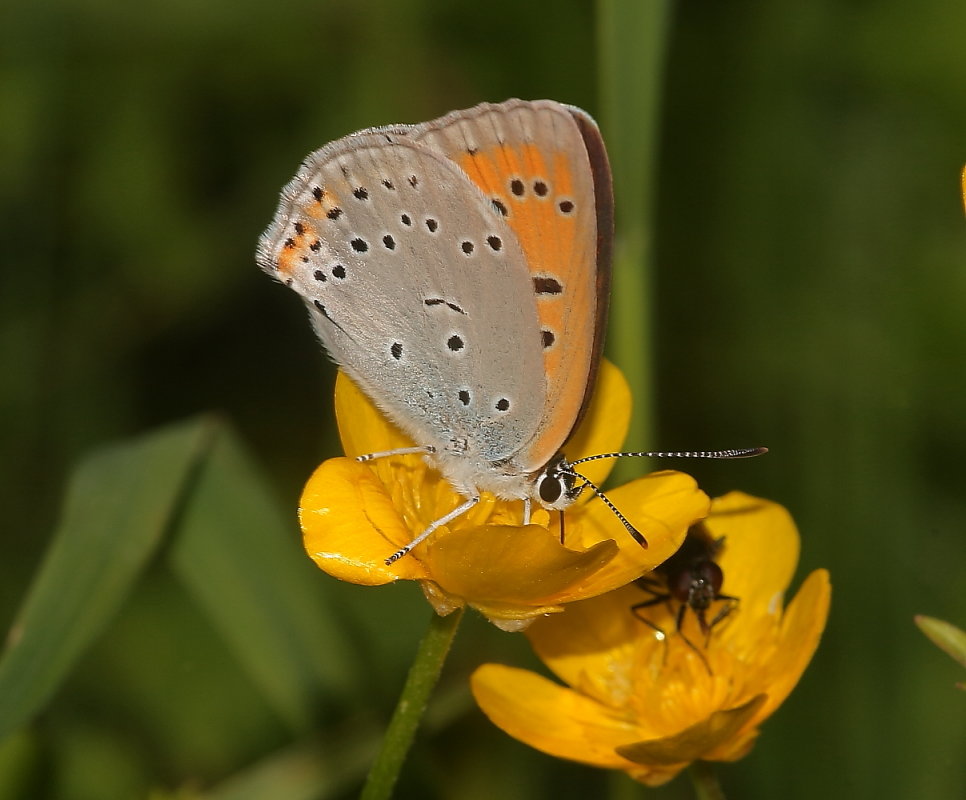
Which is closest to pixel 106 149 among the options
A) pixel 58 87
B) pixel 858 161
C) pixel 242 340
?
pixel 58 87

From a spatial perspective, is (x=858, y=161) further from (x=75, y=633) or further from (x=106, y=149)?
(x=75, y=633)

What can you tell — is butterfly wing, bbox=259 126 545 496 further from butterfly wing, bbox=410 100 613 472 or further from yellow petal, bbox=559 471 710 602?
yellow petal, bbox=559 471 710 602

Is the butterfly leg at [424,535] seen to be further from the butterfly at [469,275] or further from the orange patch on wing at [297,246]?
the orange patch on wing at [297,246]

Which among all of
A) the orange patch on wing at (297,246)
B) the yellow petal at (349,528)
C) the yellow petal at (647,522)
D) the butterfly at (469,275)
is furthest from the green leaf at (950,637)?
the orange patch on wing at (297,246)

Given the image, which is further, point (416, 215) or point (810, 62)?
point (810, 62)

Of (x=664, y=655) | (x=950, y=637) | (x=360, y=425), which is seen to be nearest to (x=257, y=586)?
(x=360, y=425)

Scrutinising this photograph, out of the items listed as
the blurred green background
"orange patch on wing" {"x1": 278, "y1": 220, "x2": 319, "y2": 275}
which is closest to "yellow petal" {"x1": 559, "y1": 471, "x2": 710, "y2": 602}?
"orange patch on wing" {"x1": 278, "y1": 220, "x2": 319, "y2": 275}
